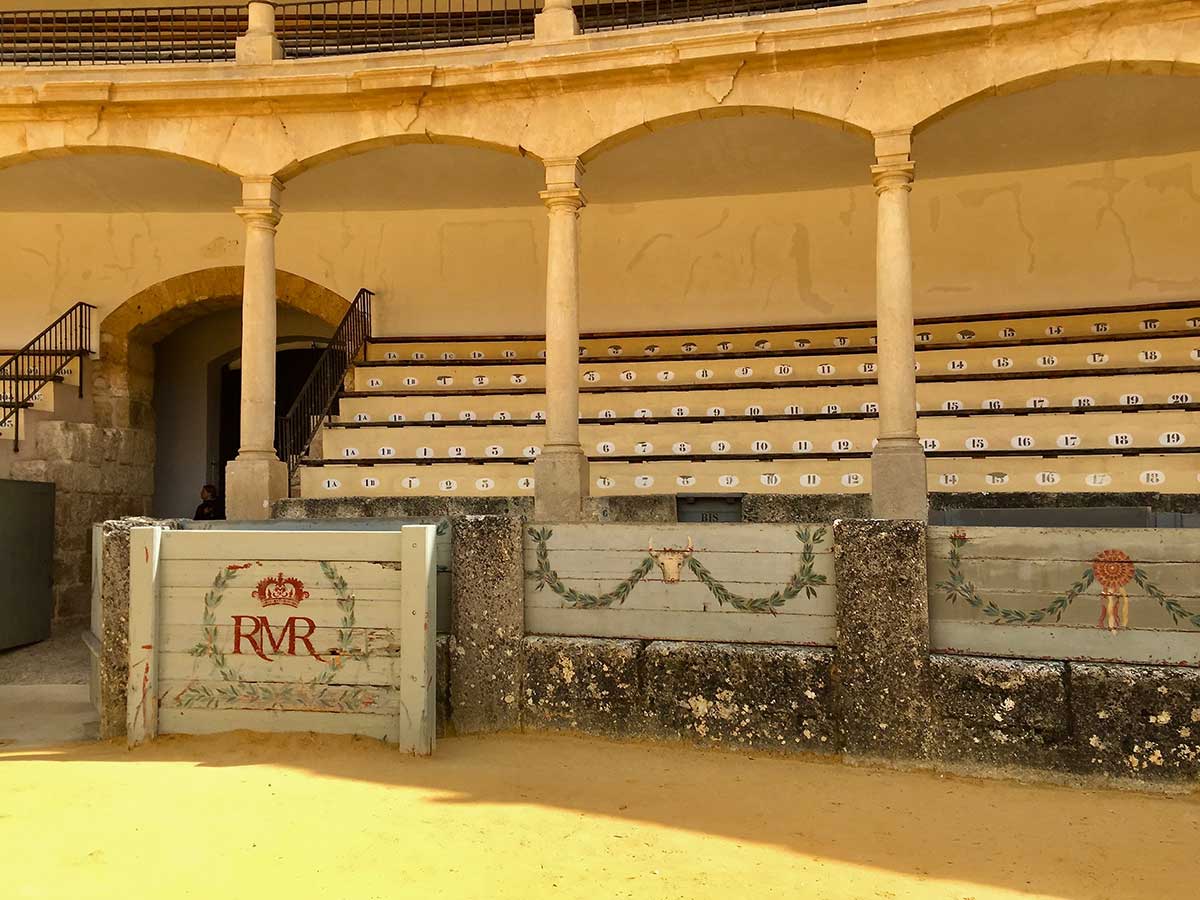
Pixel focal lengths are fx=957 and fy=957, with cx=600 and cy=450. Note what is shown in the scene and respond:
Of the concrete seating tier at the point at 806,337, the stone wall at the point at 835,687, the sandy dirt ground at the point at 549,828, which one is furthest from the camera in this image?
the concrete seating tier at the point at 806,337

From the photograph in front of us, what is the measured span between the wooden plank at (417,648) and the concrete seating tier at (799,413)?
4504mm

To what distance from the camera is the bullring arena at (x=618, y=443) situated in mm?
3973

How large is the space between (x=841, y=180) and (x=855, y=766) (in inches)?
308

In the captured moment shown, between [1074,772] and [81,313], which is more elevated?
[81,313]

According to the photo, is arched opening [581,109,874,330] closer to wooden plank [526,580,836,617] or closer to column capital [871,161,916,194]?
column capital [871,161,916,194]

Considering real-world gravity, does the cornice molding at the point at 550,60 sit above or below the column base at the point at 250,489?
above

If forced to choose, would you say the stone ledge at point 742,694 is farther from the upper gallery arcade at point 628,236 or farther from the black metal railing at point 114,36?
the black metal railing at point 114,36

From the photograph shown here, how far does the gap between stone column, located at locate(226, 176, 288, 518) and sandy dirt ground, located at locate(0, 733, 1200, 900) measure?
4096 mm

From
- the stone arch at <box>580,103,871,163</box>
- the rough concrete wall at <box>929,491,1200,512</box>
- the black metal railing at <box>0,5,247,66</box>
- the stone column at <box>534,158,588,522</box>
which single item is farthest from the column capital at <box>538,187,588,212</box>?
the black metal railing at <box>0,5,247,66</box>

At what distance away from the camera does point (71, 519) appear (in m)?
9.95

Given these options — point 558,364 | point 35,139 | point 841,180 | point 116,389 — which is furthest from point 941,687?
point 116,389

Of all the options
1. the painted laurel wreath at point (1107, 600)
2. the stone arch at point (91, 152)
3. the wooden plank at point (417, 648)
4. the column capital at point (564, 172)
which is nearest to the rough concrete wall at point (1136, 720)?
the painted laurel wreath at point (1107, 600)

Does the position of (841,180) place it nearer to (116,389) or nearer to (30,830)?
(116,389)

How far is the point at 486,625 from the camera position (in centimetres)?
498
